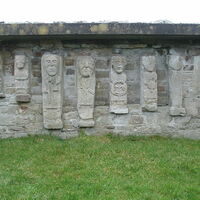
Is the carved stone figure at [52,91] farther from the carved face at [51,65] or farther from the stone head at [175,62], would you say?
the stone head at [175,62]

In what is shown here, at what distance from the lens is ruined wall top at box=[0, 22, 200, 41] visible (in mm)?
6590

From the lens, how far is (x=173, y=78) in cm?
711

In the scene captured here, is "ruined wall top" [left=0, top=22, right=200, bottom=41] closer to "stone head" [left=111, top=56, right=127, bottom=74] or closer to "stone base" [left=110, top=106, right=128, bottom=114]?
"stone head" [left=111, top=56, right=127, bottom=74]

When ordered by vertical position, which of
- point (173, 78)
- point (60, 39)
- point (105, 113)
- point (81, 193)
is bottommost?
point (81, 193)

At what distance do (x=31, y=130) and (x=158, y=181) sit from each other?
10.3ft

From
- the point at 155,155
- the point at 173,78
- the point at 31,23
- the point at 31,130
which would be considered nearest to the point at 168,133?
the point at 173,78

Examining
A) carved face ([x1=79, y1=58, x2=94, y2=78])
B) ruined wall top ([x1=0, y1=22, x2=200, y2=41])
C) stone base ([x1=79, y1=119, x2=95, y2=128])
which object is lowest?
stone base ([x1=79, y1=119, x2=95, y2=128])

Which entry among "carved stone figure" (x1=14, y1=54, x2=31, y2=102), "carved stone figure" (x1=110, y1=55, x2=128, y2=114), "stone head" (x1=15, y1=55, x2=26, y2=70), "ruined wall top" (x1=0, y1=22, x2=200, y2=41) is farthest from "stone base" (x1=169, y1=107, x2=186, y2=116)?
"stone head" (x1=15, y1=55, x2=26, y2=70)

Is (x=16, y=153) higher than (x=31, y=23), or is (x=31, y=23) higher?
(x=31, y=23)

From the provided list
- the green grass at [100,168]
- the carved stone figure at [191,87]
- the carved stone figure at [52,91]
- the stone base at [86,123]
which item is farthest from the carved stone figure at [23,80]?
the carved stone figure at [191,87]

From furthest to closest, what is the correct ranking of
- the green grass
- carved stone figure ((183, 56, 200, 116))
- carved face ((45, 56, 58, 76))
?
1. carved stone figure ((183, 56, 200, 116))
2. carved face ((45, 56, 58, 76))
3. the green grass

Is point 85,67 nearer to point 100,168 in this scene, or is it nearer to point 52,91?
point 52,91

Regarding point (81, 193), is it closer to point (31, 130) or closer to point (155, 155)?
point (155, 155)

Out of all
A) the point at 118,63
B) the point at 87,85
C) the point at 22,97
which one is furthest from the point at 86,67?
the point at 22,97
